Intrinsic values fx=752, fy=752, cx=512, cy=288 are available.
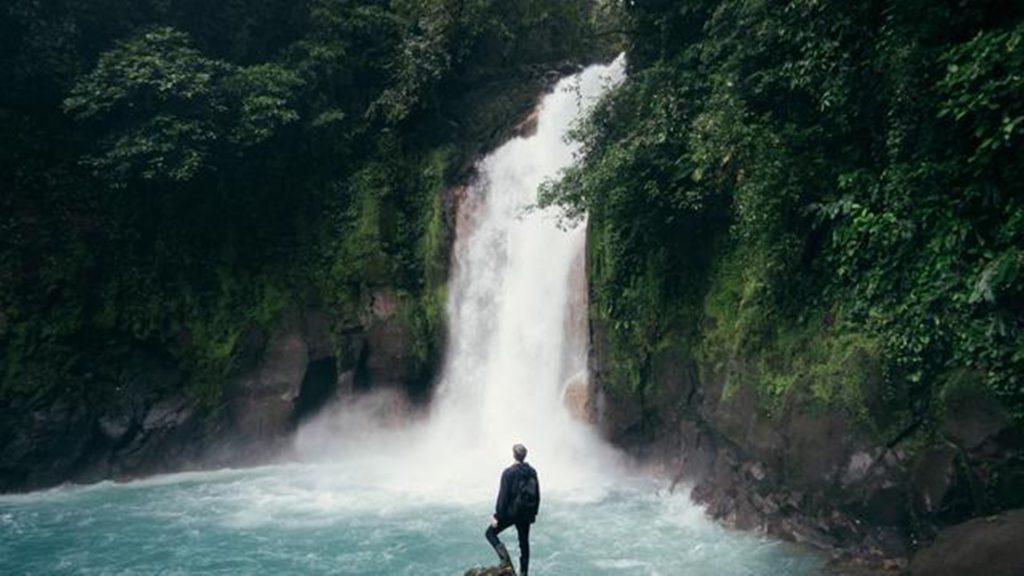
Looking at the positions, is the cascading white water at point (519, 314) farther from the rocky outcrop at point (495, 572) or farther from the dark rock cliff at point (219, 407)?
the rocky outcrop at point (495, 572)

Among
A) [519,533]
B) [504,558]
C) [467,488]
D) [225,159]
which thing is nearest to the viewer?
[504,558]

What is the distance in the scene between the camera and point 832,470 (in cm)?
1138

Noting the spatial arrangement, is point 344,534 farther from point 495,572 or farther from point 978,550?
point 978,550

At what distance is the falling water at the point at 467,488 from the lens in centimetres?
1262

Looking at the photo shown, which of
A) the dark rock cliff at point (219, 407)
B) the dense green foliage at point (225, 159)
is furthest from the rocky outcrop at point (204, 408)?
the dense green foliage at point (225, 159)

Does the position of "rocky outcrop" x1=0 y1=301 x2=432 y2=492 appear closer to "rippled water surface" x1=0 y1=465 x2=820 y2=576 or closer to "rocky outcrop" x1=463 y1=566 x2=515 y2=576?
"rippled water surface" x1=0 y1=465 x2=820 y2=576

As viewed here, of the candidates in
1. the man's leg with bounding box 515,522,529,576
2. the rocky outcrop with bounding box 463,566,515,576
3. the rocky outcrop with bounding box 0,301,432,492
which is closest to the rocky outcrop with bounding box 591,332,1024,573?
the man's leg with bounding box 515,522,529,576

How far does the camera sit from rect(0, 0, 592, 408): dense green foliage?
18.8m

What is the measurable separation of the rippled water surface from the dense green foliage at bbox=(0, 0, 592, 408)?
4.22 m

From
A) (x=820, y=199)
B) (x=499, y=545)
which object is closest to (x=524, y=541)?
(x=499, y=545)

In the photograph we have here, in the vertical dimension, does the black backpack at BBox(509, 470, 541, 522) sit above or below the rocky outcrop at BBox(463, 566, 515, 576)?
above

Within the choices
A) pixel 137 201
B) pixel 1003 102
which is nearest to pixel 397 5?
pixel 137 201

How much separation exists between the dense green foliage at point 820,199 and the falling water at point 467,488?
101 inches

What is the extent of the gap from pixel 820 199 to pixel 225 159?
1541 cm
